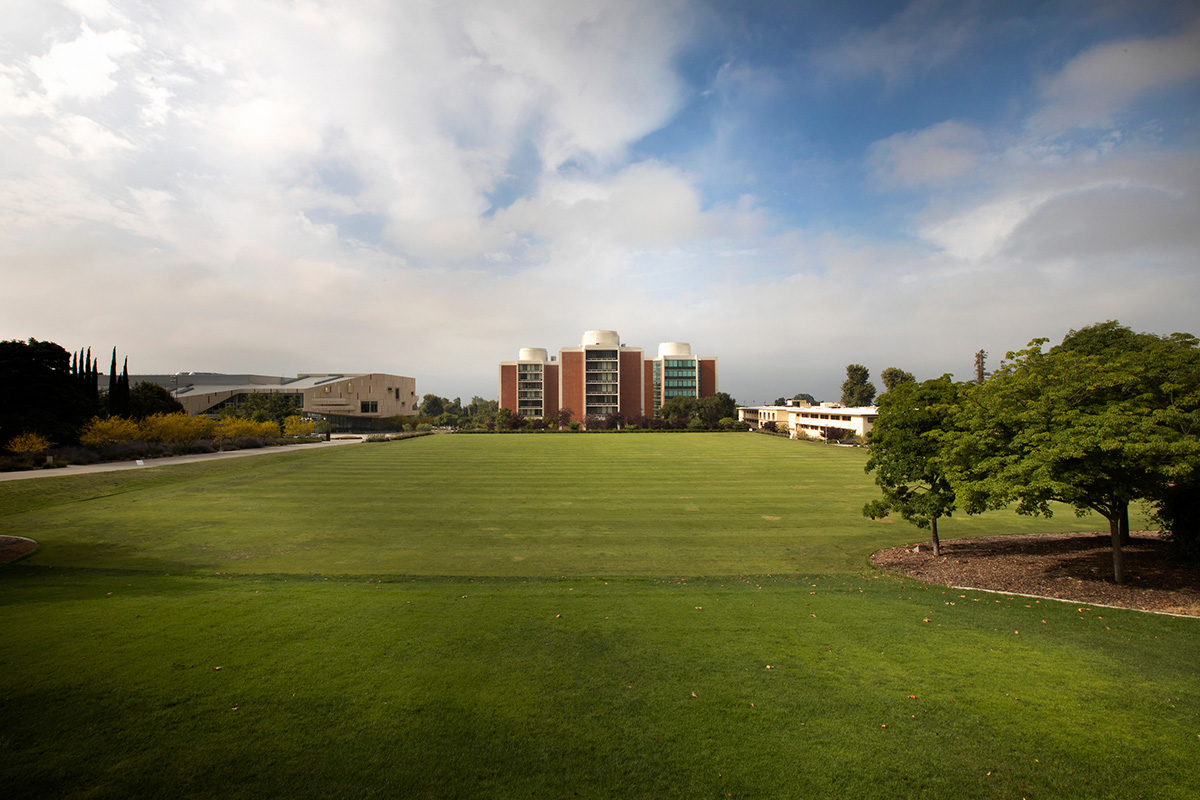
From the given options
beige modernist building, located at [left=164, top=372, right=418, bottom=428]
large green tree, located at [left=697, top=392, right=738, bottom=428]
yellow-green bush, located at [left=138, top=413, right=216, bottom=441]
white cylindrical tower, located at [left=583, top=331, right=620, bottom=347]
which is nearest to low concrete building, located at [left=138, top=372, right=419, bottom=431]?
beige modernist building, located at [left=164, top=372, right=418, bottom=428]

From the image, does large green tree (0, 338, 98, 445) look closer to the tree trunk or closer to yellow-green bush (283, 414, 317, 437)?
yellow-green bush (283, 414, 317, 437)

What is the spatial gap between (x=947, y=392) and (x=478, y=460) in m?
36.5

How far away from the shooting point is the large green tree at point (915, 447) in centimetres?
1467

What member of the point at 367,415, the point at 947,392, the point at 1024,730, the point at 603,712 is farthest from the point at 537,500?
the point at 367,415

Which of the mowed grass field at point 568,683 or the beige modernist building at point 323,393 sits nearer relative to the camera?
the mowed grass field at point 568,683

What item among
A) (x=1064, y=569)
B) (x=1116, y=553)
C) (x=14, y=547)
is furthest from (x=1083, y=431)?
(x=14, y=547)

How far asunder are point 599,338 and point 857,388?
190 ft

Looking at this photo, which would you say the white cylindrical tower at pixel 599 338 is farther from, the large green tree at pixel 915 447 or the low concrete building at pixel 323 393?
the large green tree at pixel 915 447

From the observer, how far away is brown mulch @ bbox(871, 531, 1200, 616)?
37.0 feet

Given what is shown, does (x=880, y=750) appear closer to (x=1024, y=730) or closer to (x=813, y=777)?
(x=813, y=777)

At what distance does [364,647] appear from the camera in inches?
298

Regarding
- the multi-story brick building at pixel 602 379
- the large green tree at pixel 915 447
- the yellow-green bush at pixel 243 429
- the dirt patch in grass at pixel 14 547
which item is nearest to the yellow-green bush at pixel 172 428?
the yellow-green bush at pixel 243 429

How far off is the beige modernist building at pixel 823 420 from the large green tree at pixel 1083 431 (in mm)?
53749

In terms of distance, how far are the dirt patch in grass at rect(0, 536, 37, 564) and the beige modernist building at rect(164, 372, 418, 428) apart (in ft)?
259
